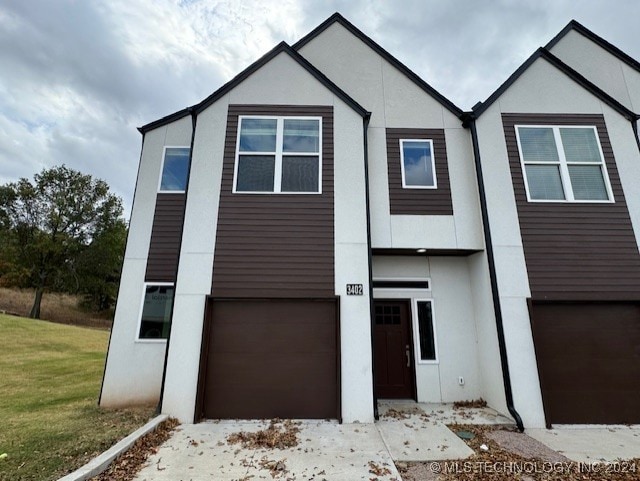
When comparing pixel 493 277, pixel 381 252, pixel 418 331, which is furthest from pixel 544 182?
pixel 418 331

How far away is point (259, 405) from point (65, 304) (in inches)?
1350

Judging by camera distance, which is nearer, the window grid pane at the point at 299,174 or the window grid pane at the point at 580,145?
the window grid pane at the point at 299,174

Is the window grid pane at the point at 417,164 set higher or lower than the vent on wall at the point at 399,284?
higher

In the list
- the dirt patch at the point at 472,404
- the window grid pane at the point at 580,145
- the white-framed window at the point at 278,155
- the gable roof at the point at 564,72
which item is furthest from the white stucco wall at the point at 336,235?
the window grid pane at the point at 580,145

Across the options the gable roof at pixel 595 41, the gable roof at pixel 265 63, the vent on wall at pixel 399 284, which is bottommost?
the vent on wall at pixel 399 284

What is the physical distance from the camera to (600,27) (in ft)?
30.4

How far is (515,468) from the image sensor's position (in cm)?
361

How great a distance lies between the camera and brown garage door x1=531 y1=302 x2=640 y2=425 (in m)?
5.43

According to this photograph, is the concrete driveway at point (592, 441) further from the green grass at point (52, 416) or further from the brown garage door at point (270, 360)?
the green grass at point (52, 416)

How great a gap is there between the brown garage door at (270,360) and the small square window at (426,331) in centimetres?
258

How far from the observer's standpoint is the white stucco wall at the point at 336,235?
17.3ft

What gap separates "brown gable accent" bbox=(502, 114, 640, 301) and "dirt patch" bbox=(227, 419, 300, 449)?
18.7 ft

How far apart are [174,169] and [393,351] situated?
7729 mm

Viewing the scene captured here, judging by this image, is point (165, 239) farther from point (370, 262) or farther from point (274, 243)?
point (370, 262)
